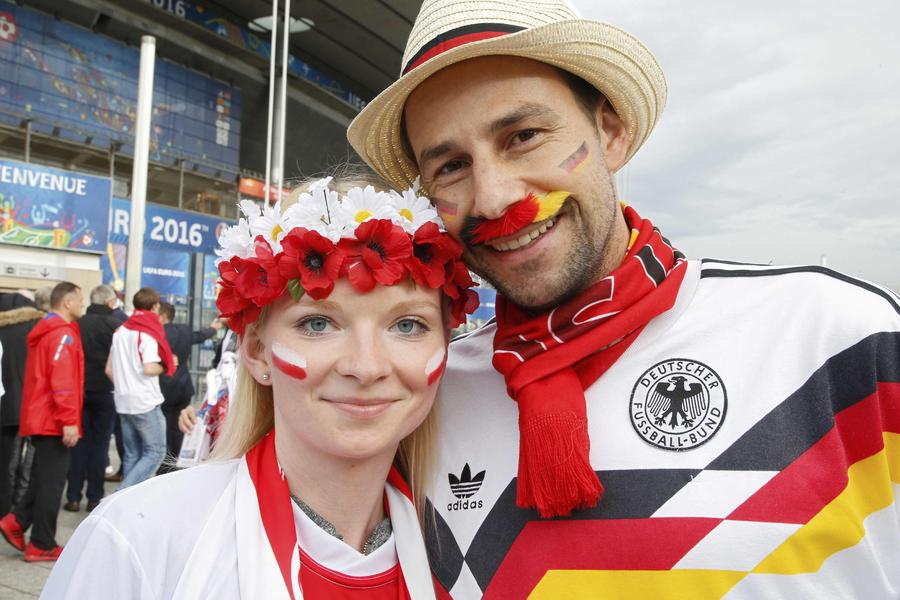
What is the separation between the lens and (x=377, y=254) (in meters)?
1.79

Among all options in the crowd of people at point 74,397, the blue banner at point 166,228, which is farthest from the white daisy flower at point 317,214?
the blue banner at point 166,228

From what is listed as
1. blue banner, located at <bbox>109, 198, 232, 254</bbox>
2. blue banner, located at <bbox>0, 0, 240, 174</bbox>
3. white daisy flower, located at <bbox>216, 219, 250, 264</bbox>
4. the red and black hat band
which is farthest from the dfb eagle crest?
blue banner, located at <bbox>0, 0, 240, 174</bbox>

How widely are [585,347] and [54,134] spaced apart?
73.0 ft

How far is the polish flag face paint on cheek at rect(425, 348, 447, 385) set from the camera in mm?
1824

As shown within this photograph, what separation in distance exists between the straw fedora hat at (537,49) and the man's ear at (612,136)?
0.02 metres

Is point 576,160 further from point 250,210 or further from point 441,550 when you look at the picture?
point 441,550

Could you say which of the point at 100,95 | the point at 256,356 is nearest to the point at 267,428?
the point at 256,356

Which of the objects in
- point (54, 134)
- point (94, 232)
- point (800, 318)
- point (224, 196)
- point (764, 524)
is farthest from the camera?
point (224, 196)

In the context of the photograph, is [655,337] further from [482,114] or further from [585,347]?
[482,114]

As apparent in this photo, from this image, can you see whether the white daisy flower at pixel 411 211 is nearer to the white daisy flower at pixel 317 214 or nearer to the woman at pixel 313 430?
the woman at pixel 313 430

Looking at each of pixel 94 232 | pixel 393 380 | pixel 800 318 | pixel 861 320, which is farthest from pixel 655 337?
pixel 94 232

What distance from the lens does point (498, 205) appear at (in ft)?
6.04

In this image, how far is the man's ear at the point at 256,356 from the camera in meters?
1.93

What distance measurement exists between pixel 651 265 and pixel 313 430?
90 cm
